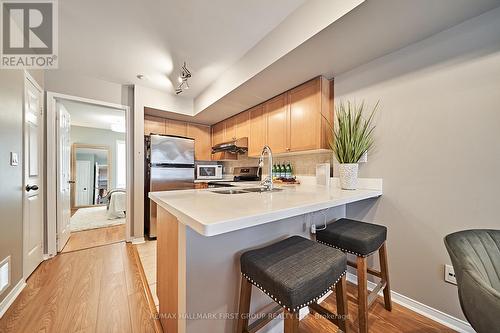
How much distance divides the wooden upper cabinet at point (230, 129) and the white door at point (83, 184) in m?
Result: 5.04

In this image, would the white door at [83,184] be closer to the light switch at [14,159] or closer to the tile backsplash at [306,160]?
the light switch at [14,159]

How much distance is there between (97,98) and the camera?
2658 millimetres

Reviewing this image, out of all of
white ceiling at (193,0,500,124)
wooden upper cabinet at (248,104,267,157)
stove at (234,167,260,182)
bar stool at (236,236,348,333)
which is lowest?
bar stool at (236,236,348,333)

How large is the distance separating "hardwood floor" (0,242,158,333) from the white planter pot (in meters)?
1.84

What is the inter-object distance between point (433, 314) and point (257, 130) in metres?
2.54

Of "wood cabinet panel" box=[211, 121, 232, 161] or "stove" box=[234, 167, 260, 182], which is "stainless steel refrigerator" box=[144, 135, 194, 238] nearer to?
"wood cabinet panel" box=[211, 121, 232, 161]

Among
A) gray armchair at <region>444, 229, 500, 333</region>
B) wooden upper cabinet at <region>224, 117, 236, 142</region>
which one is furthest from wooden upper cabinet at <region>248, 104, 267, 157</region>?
gray armchair at <region>444, 229, 500, 333</region>

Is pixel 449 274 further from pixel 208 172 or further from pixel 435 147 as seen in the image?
pixel 208 172

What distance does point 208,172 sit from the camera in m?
3.78

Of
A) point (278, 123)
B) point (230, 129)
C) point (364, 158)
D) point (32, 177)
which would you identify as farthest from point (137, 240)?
point (364, 158)

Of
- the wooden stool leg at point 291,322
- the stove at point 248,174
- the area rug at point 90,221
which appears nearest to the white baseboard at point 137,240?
the area rug at point 90,221

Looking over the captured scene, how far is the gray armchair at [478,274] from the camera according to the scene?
1.62 feet

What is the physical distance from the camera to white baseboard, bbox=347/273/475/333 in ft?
3.99

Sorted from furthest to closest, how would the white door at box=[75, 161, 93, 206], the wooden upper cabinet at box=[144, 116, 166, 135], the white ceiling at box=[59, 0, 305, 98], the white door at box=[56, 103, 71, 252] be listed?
the white door at box=[75, 161, 93, 206] → the wooden upper cabinet at box=[144, 116, 166, 135] → the white door at box=[56, 103, 71, 252] → the white ceiling at box=[59, 0, 305, 98]
